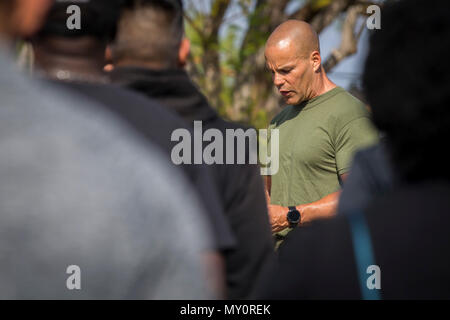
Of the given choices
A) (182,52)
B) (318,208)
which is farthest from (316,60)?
(182,52)

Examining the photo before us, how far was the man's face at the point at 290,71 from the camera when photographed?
3.88 m

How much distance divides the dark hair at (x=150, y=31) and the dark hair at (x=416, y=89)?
3.46 feet

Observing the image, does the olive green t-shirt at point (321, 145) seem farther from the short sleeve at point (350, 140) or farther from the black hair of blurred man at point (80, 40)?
the black hair of blurred man at point (80, 40)

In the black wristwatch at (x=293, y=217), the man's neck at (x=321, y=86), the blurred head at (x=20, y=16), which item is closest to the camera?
the blurred head at (x=20, y=16)

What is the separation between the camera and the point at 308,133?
364cm

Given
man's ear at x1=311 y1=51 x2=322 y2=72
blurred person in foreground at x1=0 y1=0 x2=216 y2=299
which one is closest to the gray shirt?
blurred person in foreground at x1=0 y1=0 x2=216 y2=299

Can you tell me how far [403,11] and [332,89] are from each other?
101 inches

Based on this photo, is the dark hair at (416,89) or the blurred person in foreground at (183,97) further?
the blurred person in foreground at (183,97)

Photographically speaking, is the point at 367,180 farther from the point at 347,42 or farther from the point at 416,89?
the point at 347,42

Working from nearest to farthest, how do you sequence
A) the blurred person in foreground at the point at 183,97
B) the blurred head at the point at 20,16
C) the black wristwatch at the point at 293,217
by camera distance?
the blurred head at the point at 20,16, the blurred person in foreground at the point at 183,97, the black wristwatch at the point at 293,217

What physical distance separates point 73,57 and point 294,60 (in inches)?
105

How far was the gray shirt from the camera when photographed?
2.58 ft

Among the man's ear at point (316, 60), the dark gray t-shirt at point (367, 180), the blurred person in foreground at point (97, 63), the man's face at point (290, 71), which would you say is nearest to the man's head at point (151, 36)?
the blurred person in foreground at point (97, 63)
